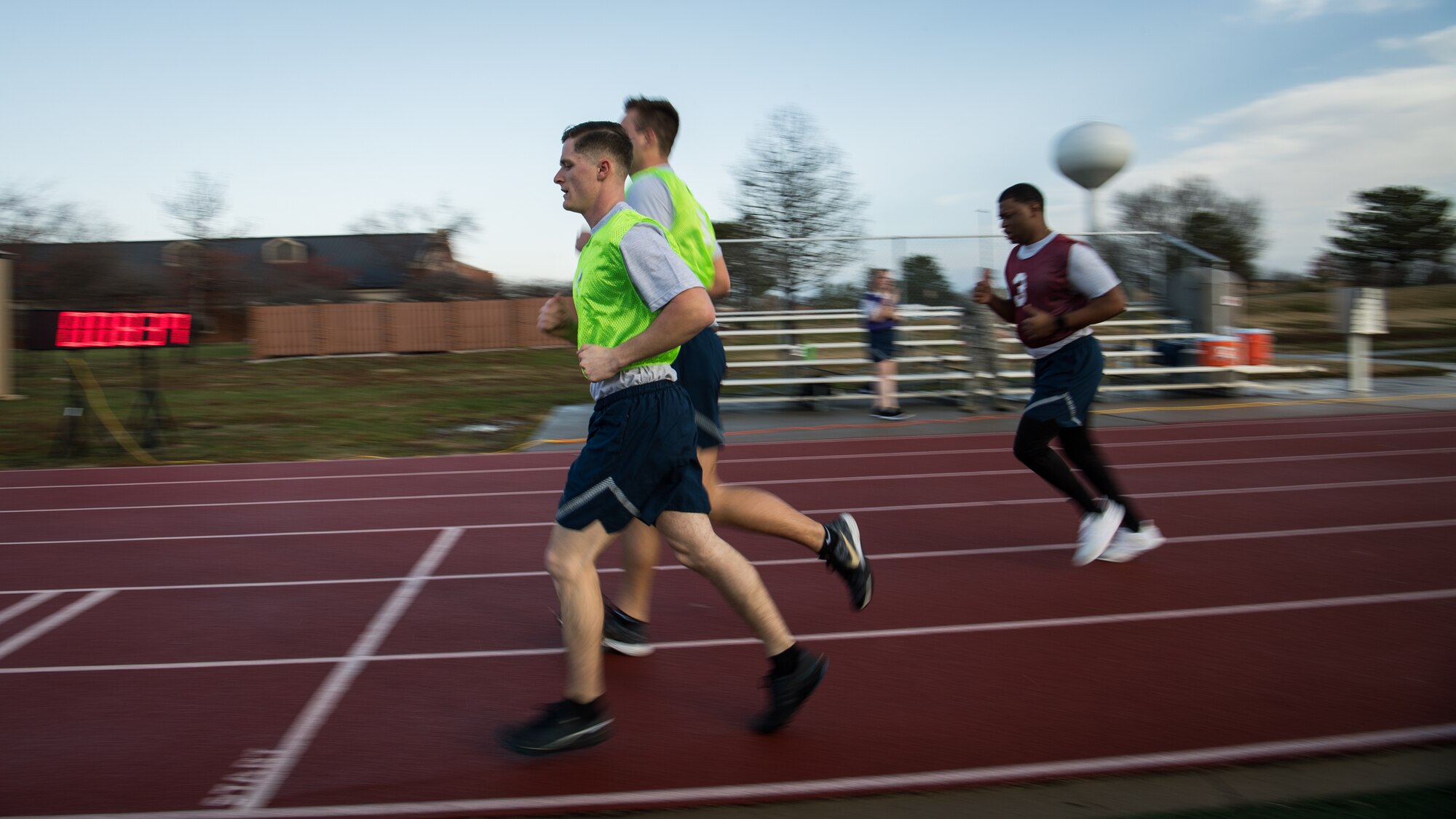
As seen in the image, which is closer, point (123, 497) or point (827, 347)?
point (123, 497)

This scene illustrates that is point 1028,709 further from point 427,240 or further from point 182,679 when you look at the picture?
point 427,240

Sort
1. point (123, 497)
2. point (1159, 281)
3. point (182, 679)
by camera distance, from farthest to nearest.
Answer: point (1159, 281) → point (123, 497) → point (182, 679)

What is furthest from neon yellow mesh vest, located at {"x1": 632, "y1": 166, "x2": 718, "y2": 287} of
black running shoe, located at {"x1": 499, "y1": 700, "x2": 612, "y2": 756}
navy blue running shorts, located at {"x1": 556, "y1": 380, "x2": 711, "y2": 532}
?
black running shoe, located at {"x1": 499, "y1": 700, "x2": 612, "y2": 756}

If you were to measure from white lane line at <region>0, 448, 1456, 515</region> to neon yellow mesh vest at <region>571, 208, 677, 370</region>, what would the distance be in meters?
4.73

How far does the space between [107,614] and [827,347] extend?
967 centimetres

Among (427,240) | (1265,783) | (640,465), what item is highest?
(427,240)

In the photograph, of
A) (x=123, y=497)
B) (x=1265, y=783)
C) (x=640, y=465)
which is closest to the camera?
(x=1265, y=783)

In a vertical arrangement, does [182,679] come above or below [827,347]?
below

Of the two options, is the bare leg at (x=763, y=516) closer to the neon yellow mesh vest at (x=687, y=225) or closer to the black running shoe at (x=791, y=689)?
the black running shoe at (x=791, y=689)

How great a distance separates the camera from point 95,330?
1048 cm

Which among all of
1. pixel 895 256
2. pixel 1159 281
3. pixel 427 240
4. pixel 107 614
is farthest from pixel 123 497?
pixel 427 240

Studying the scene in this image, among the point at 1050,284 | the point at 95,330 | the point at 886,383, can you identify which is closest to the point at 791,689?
the point at 1050,284

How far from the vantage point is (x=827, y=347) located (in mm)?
13430

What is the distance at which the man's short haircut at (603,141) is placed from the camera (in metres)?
3.03
